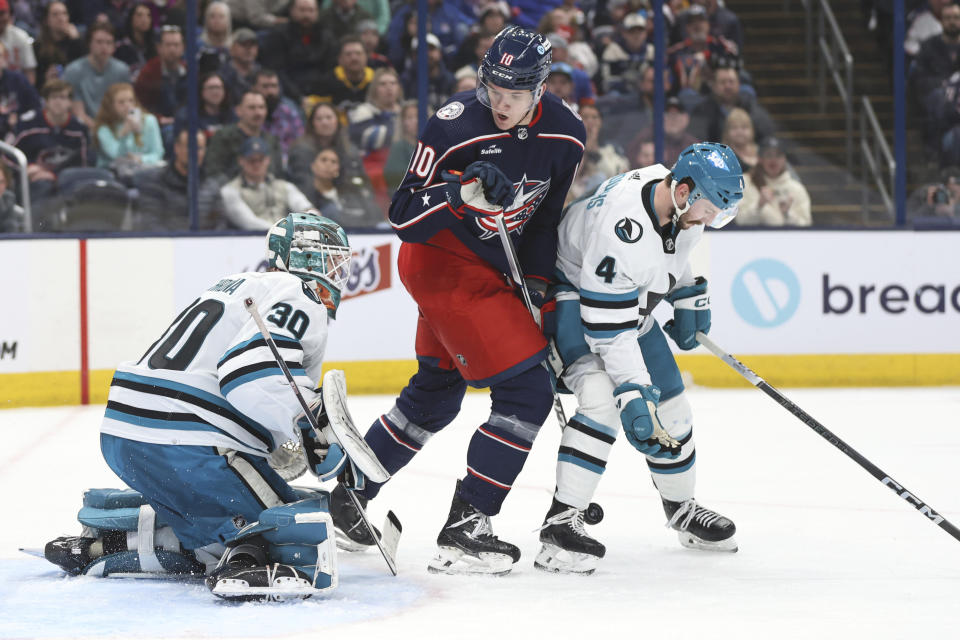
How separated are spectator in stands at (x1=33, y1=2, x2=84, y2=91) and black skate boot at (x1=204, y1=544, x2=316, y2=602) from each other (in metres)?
4.67

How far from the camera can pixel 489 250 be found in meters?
3.22

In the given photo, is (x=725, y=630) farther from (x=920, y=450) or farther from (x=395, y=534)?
(x=920, y=450)

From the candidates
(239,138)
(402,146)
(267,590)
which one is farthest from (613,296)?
(239,138)

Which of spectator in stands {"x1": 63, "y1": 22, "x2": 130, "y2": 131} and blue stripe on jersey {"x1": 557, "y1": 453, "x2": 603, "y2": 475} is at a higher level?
spectator in stands {"x1": 63, "y1": 22, "x2": 130, "y2": 131}

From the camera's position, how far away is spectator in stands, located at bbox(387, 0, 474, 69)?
273 inches

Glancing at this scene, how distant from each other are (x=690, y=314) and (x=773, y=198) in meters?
3.62

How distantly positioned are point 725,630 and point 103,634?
4.00ft

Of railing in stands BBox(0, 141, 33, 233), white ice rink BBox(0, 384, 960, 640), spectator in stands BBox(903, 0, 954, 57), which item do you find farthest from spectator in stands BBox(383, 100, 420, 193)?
spectator in stands BBox(903, 0, 954, 57)

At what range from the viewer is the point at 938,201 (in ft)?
22.6

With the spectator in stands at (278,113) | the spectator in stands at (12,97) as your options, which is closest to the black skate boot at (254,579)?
the spectator in stands at (278,113)

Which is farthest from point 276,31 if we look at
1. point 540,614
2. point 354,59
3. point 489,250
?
point 540,614

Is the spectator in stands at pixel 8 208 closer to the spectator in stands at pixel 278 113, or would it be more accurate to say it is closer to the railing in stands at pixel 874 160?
the spectator in stands at pixel 278 113

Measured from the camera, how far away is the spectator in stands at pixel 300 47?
22.8 feet

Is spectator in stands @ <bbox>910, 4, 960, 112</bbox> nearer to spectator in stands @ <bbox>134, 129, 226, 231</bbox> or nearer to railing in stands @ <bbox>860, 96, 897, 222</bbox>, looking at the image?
railing in stands @ <bbox>860, 96, 897, 222</bbox>
